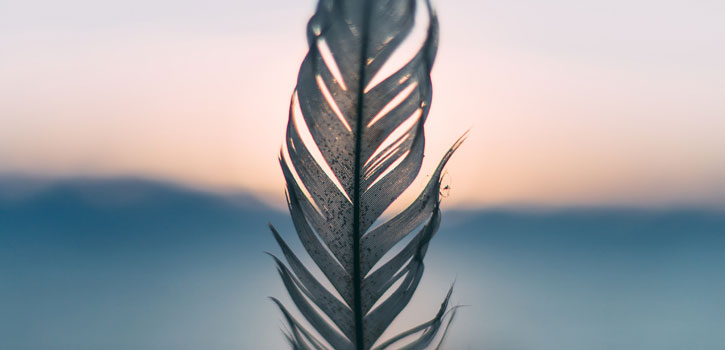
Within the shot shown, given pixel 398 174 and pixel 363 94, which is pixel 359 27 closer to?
pixel 363 94

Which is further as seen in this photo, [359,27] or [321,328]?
[321,328]

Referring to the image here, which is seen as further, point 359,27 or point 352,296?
point 352,296

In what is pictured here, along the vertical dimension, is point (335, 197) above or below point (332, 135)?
below

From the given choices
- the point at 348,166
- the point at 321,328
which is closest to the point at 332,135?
the point at 348,166

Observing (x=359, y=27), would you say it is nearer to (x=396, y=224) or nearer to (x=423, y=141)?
(x=423, y=141)

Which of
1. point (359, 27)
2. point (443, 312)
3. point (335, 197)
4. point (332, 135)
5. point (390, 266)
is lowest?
point (443, 312)

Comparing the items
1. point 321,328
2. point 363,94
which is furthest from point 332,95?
point 321,328
